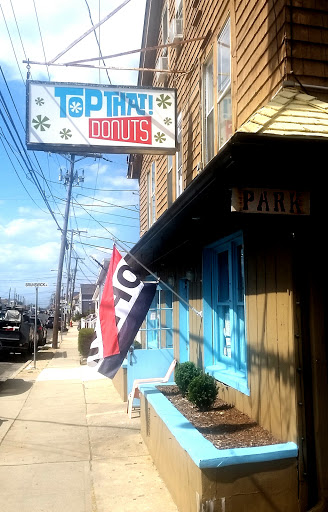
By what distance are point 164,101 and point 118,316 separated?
3.44 meters

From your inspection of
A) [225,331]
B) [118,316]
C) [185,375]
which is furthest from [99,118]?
[185,375]

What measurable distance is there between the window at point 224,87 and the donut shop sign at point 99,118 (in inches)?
28.6

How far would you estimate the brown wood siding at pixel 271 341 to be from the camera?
399cm

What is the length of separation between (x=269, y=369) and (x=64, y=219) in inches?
921

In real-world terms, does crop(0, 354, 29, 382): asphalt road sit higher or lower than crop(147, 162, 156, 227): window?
lower

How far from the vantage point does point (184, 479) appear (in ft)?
13.4

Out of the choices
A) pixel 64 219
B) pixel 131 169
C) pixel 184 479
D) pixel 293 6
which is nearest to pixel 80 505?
pixel 184 479

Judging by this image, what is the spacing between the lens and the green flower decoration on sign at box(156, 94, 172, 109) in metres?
7.31

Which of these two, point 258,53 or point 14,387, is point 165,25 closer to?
point 258,53

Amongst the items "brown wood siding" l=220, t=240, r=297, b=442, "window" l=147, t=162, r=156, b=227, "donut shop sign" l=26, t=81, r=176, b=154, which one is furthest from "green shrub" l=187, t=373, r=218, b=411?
"window" l=147, t=162, r=156, b=227

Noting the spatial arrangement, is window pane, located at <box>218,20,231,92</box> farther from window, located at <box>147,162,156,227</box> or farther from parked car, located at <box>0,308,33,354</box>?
parked car, located at <box>0,308,33,354</box>

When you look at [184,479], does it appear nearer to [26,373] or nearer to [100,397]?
[100,397]

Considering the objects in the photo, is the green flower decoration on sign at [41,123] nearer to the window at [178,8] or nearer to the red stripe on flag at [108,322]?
the red stripe on flag at [108,322]

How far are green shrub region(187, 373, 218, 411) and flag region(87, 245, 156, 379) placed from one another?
93 cm
